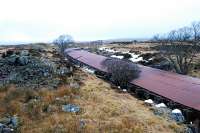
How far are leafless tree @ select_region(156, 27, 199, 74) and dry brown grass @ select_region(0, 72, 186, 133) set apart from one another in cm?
2120

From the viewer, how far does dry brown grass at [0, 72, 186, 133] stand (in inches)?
733

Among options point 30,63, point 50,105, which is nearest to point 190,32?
point 30,63

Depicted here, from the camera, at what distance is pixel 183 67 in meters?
45.9

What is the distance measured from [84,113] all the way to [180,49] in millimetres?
29966

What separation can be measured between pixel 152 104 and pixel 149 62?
3340 centimetres

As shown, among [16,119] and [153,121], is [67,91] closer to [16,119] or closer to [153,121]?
[16,119]

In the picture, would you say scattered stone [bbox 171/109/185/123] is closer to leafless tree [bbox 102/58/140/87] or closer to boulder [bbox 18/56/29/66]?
leafless tree [bbox 102/58/140/87]

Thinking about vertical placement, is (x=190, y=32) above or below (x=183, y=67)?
above

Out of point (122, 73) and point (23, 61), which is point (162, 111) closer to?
point (122, 73)

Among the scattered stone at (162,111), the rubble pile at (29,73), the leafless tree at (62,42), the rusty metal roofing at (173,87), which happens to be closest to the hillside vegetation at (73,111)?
the rubble pile at (29,73)

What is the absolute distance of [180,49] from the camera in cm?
4728

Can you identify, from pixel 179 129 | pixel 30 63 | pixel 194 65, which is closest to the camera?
pixel 179 129

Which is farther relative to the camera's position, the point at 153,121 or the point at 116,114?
the point at 116,114

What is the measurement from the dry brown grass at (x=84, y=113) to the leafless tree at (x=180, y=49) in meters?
21.2
